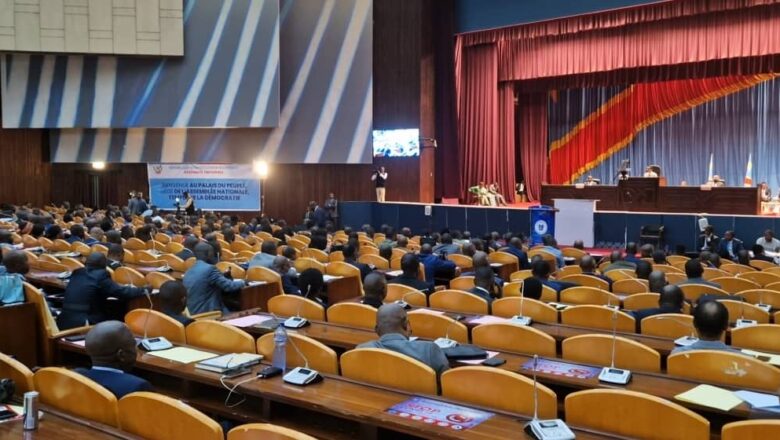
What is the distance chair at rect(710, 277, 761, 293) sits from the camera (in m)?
7.85

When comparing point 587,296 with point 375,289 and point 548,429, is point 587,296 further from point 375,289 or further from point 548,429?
point 548,429

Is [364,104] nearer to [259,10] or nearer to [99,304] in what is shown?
[259,10]

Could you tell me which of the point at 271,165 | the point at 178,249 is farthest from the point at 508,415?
the point at 271,165

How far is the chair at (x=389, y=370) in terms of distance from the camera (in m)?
3.90

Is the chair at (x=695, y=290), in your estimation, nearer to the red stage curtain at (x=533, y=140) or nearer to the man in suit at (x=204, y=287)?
the man in suit at (x=204, y=287)

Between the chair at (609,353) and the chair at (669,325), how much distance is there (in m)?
1.01

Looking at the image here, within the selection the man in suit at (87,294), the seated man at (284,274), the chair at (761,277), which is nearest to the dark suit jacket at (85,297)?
the man in suit at (87,294)

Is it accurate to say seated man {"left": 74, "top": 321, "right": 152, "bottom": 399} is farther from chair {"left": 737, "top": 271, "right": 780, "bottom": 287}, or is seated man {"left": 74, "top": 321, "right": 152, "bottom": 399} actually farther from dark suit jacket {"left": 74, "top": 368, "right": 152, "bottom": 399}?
chair {"left": 737, "top": 271, "right": 780, "bottom": 287}

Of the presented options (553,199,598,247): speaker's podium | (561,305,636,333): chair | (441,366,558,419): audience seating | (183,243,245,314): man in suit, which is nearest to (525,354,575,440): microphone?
(441,366,558,419): audience seating

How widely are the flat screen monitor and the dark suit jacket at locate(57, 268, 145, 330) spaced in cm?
1605

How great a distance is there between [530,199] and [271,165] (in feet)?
30.5

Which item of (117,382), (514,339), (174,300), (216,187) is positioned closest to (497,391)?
(514,339)

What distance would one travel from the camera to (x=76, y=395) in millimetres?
3629

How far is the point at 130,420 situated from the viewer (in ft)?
11.1
